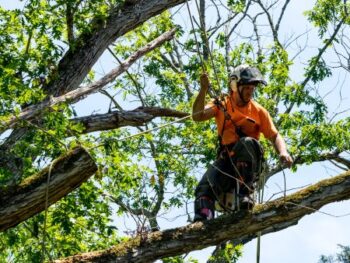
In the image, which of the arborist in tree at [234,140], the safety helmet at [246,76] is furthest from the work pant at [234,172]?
the safety helmet at [246,76]

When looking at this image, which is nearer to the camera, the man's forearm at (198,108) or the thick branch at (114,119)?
the man's forearm at (198,108)

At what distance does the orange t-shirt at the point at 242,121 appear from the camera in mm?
6117

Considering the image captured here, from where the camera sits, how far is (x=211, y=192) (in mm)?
6141

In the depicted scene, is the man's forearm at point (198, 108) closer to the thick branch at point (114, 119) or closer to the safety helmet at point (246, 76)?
the safety helmet at point (246, 76)

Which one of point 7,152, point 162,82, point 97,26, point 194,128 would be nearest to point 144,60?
point 162,82

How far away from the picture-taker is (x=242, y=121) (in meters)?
6.12

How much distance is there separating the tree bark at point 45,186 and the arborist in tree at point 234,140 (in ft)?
3.94

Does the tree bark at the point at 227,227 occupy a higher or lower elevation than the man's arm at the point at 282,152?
lower

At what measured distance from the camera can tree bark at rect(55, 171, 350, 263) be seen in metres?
5.27

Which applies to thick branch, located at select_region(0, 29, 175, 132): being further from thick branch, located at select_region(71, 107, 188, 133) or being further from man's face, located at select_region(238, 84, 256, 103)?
man's face, located at select_region(238, 84, 256, 103)

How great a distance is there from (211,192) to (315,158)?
991 cm

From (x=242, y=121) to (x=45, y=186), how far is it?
1720mm

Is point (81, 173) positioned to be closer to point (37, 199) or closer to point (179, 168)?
point (37, 199)

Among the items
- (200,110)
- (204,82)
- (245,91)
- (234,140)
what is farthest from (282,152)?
(204,82)
